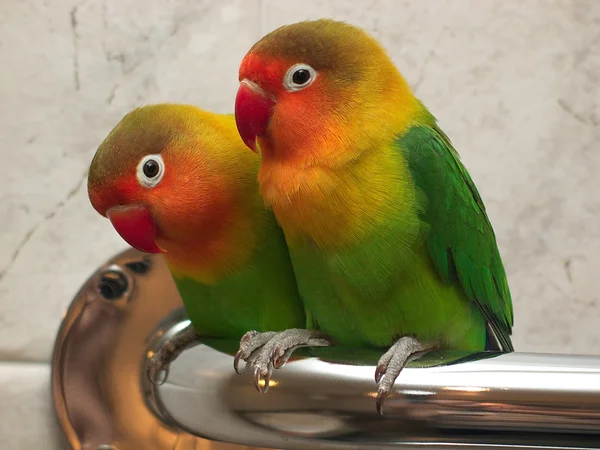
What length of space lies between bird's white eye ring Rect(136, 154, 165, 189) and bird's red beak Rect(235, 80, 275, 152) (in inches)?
3.0

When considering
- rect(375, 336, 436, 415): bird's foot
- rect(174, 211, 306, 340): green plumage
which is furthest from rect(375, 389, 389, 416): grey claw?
rect(174, 211, 306, 340): green plumage

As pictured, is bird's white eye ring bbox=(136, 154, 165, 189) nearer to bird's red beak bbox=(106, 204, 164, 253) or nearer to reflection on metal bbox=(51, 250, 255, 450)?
bird's red beak bbox=(106, 204, 164, 253)

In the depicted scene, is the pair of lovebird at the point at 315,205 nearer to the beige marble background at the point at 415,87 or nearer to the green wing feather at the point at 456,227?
the green wing feather at the point at 456,227

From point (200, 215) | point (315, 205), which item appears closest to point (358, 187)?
point (315, 205)

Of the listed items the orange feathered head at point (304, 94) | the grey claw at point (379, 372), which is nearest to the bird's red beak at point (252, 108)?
the orange feathered head at point (304, 94)

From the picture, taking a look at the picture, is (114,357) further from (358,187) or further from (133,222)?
(358,187)

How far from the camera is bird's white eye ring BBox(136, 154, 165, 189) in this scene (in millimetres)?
515

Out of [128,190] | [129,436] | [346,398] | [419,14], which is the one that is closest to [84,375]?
[129,436]

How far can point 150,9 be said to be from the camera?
0.75 metres

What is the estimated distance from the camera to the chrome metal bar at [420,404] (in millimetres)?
365

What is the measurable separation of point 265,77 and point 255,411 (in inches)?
9.8

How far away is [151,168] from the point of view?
52cm

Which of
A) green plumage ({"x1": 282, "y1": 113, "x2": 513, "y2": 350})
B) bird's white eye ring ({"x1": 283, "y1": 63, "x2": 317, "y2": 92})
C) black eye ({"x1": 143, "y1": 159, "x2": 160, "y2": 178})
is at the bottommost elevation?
green plumage ({"x1": 282, "y1": 113, "x2": 513, "y2": 350})

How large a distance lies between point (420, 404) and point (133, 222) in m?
0.27
